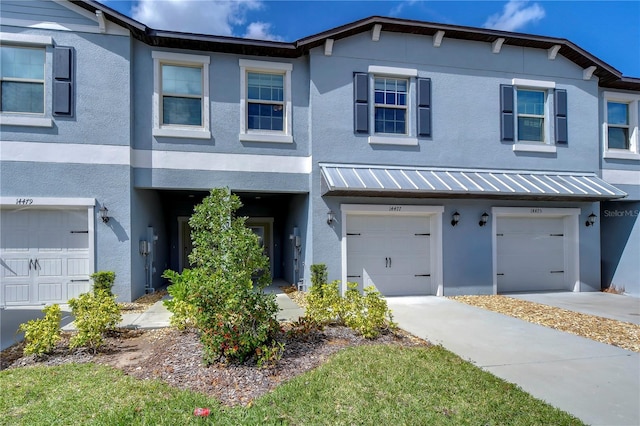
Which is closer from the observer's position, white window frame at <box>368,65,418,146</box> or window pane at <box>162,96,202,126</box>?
window pane at <box>162,96,202,126</box>

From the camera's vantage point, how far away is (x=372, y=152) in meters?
10.1

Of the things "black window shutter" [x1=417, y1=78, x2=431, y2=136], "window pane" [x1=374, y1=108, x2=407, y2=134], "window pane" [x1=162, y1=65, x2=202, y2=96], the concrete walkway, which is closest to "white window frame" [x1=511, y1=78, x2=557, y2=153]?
"black window shutter" [x1=417, y1=78, x2=431, y2=136]

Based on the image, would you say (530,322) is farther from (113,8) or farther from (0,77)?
(0,77)

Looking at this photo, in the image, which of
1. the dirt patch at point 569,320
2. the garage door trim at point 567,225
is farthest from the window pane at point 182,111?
the garage door trim at point 567,225

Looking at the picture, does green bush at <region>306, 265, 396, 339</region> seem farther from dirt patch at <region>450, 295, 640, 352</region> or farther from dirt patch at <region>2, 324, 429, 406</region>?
dirt patch at <region>450, 295, 640, 352</region>

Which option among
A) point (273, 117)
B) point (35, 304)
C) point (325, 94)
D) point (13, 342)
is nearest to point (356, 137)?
point (325, 94)

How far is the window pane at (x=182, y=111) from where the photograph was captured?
31.3 feet

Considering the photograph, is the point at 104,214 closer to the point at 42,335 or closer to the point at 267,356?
the point at 42,335

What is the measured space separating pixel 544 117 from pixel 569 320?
6.62 m

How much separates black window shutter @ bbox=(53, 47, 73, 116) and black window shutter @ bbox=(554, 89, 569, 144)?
1386cm

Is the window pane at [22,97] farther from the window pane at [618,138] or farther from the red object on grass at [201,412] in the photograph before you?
the window pane at [618,138]

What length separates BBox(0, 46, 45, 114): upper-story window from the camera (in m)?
8.66

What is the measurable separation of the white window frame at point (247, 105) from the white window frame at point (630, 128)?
1039 cm

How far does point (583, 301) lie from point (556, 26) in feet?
27.5
